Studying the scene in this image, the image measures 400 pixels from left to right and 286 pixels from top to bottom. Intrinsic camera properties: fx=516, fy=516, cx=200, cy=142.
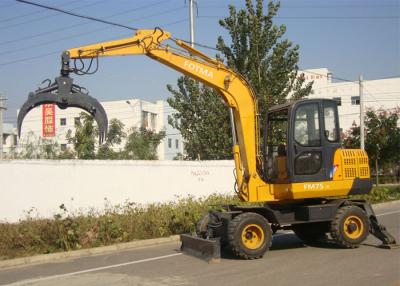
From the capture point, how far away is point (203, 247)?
9984 millimetres

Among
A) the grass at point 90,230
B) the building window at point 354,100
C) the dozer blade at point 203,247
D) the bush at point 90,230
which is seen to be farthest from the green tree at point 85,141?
the building window at point 354,100

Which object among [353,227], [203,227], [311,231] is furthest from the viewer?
[311,231]

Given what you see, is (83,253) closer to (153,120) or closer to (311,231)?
(311,231)

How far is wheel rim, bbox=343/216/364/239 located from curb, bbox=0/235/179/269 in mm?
4486

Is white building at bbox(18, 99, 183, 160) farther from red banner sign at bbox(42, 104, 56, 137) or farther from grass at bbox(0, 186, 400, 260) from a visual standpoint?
grass at bbox(0, 186, 400, 260)

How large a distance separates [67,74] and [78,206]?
8.17 metres

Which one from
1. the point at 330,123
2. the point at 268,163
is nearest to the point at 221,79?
the point at 268,163

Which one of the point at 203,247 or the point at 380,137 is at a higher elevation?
the point at 380,137

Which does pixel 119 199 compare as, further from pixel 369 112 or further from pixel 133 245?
pixel 369 112

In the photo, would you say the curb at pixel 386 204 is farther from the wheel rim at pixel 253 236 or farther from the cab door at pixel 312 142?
the wheel rim at pixel 253 236

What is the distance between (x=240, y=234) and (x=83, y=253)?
391cm

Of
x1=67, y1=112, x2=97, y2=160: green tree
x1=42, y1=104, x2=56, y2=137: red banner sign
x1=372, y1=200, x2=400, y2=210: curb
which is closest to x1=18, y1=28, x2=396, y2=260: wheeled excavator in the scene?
x1=372, y1=200, x2=400, y2=210: curb

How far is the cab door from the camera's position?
10.5 m

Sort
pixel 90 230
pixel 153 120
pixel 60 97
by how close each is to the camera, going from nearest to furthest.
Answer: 1. pixel 60 97
2. pixel 90 230
3. pixel 153 120
